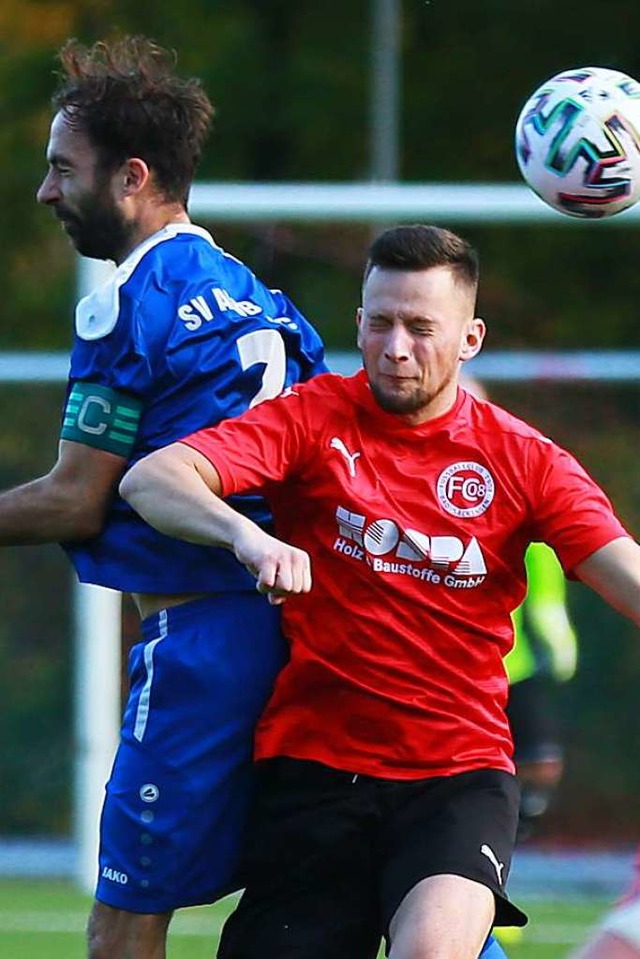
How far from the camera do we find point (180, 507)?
3938mm

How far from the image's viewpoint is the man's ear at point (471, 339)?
4.32 metres

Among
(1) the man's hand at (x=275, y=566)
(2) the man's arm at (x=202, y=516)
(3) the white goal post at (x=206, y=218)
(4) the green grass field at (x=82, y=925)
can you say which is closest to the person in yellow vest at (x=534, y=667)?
(4) the green grass field at (x=82, y=925)

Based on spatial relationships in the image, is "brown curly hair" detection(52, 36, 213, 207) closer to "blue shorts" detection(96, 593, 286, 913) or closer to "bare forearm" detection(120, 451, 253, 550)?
"bare forearm" detection(120, 451, 253, 550)

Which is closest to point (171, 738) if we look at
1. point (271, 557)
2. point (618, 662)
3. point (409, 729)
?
point (409, 729)

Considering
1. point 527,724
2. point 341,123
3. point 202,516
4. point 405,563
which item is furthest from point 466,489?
point 341,123

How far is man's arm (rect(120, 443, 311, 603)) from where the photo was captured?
3686 mm

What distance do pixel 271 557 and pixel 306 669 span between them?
2.07ft

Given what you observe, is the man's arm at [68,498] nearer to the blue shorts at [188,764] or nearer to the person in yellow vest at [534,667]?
the blue shorts at [188,764]

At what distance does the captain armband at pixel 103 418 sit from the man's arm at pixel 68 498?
0.07 feet

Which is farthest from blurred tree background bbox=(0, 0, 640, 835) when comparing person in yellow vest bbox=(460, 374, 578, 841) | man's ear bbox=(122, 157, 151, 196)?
man's ear bbox=(122, 157, 151, 196)

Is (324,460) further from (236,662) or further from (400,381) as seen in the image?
(236,662)

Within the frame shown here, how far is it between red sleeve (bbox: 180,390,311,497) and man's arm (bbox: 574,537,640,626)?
24.3 inches

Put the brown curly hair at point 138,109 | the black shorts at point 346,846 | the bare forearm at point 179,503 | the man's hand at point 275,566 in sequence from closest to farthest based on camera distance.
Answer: the man's hand at point 275,566, the bare forearm at point 179,503, the black shorts at point 346,846, the brown curly hair at point 138,109

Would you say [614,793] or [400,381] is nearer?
[400,381]
